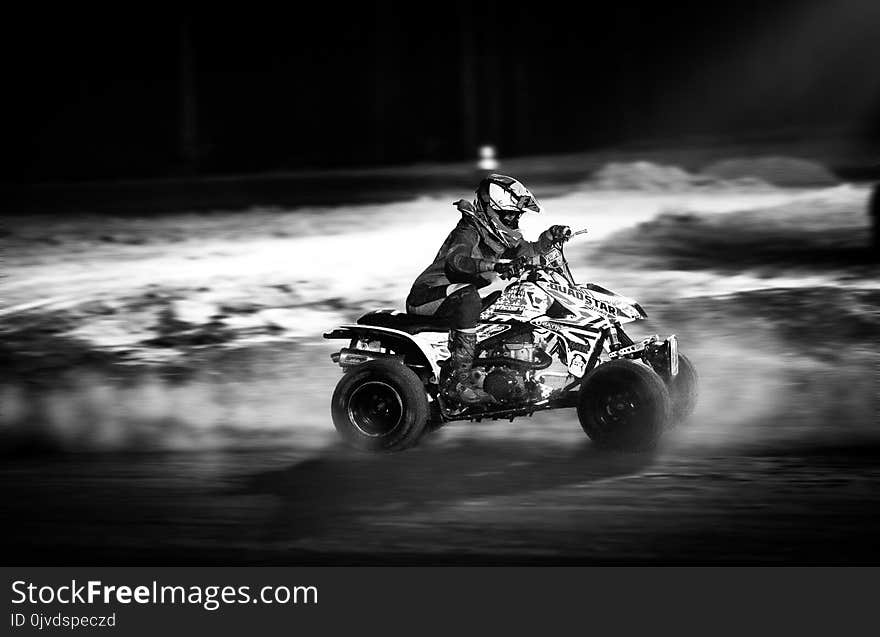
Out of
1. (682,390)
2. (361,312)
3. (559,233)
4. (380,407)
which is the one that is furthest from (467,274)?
(361,312)

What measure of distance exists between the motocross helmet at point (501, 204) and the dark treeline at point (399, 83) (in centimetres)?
2578

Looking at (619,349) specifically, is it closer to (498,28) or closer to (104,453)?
(104,453)

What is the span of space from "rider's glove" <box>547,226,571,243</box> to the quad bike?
7 centimetres

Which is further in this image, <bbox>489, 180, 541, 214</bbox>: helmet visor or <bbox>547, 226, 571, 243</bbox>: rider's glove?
<bbox>489, 180, 541, 214</bbox>: helmet visor

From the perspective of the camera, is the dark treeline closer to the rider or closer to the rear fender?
the rear fender

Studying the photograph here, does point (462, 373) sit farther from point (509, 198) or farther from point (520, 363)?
point (509, 198)

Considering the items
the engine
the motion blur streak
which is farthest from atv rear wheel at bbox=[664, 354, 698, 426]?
the engine

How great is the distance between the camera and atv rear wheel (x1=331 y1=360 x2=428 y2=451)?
388 inches

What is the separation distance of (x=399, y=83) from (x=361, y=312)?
41624mm

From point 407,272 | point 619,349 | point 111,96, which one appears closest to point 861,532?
point 619,349

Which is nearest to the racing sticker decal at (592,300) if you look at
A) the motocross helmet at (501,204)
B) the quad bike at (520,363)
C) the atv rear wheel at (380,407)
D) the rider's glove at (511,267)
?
the quad bike at (520,363)

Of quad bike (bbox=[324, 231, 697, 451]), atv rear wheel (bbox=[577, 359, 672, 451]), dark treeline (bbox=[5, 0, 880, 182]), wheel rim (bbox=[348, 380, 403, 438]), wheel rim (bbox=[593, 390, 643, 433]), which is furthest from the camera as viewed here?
dark treeline (bbox=[5, 0, 880, 182])

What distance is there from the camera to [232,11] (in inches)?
2259

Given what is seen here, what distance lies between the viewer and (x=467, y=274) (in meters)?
9.86
